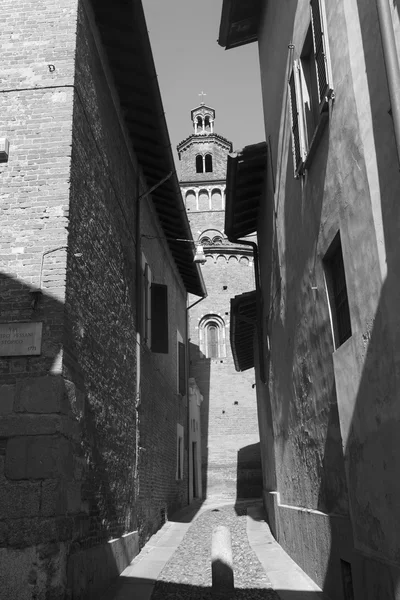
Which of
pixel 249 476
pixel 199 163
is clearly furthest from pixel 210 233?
pixel 249 476

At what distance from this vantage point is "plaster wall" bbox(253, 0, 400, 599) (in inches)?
154

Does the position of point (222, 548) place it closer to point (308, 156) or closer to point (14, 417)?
point (14, 417)

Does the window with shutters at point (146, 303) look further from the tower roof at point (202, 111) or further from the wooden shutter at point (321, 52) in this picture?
the tower roof at point (202, 111)

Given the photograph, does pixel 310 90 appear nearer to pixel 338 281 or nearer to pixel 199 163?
pixel 338 281

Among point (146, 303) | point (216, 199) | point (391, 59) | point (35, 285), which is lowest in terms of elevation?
point (35, 285)

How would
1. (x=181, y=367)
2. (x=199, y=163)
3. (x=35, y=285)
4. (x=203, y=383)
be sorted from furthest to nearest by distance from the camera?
(x=199, y=163) → (x=203, y=383) → (x=181, y=367) → (x=35, y=285)

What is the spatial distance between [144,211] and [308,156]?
19.3 ft

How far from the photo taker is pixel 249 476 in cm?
2272

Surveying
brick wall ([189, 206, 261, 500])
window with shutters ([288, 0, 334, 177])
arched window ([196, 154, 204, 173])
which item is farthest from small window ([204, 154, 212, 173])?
window with shutters ([288, 0, 334, 177])

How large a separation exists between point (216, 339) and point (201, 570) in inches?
814

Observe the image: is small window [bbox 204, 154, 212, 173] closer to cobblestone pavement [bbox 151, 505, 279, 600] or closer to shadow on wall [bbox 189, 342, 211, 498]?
shadow on wall [bbox 189, 342, 211, 498]

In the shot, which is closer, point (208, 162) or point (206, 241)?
point (206, 241)

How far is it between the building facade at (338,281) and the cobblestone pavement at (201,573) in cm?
61

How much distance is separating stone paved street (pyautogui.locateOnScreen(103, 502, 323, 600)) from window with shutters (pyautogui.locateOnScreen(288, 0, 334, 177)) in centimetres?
446
